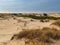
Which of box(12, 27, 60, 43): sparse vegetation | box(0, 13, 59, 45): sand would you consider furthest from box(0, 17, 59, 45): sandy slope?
box(12, 27, 60, 43): sparse vegetation

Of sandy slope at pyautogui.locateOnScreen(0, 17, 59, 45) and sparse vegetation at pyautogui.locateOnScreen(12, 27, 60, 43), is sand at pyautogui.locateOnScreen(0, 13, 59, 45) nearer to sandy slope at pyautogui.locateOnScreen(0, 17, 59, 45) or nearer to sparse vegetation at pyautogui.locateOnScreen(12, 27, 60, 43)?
sandy slope at pyautogui.locateOnScreen(0, 17, 59, 45)

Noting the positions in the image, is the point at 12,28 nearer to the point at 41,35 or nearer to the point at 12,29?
the point at 12,29

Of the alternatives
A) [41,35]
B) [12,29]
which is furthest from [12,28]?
[41,35]

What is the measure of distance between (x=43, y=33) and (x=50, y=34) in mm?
438

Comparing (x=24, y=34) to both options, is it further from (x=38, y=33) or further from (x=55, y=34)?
(x=55, y=34)

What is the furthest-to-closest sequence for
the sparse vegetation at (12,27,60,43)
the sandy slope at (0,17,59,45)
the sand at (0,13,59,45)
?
the sandy slope at (0,17,59,45)
the sand at (0,13,59,45)
the sparse vegetation at (12,27,60,43)

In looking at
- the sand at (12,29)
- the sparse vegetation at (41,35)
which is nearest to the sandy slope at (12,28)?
the sand at (12,29)

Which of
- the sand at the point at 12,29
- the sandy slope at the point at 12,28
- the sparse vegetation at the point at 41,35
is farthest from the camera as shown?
the sandy slope at the point at 12,28

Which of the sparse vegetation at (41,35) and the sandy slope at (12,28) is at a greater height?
the sparse vegetation at (41,35)

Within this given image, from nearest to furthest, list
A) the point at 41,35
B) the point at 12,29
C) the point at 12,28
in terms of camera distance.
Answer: the point at 41,35, the point at 12,29, the point at 12,28

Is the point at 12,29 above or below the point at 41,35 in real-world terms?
below

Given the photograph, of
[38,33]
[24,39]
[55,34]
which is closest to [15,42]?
[24,39]

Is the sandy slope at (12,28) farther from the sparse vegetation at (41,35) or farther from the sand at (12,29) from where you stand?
the sparse vegetation at (41,35)

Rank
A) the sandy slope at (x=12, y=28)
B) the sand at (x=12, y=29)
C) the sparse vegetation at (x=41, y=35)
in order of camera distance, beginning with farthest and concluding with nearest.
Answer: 1. the sandy slope at (x=12, y=28)
2. the sand at (x=12, y=29)
3. the sparse vegetation at (x=41, y=35)
